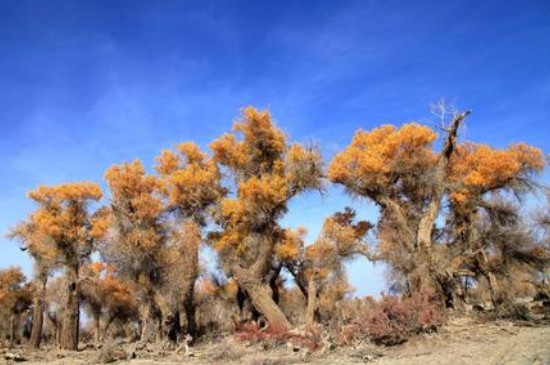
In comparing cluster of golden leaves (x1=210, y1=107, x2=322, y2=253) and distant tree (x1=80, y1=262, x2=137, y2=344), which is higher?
cluster of golden leaves (x1=210, y1=107, x2=322, y2=253)

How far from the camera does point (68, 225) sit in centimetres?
2591

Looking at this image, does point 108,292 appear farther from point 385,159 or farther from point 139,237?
point 385,159

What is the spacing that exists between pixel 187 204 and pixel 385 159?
11.0m

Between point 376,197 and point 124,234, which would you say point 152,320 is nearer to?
point 124,234

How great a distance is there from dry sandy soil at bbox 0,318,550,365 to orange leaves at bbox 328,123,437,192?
9388 millimetres

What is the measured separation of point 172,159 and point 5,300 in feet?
74.2

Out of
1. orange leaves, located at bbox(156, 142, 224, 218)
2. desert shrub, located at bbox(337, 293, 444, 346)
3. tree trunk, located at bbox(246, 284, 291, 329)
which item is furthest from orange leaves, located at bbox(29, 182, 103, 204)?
desert shrub, located at bbox(337, 293, 444, 346)

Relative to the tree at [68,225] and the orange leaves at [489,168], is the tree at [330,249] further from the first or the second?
the tree at [68,225]

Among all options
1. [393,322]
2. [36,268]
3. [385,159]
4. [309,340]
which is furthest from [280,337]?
[36,268]

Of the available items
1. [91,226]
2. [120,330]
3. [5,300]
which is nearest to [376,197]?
[91,226]

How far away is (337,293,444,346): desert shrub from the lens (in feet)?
45.7

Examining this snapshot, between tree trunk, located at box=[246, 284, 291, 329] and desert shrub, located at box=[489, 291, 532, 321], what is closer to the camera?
desert shrub, located at box=[489, 291, 532, 321]

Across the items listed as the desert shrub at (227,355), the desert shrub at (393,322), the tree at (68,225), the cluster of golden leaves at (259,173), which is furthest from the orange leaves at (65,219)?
the desert shrub at (393,322)

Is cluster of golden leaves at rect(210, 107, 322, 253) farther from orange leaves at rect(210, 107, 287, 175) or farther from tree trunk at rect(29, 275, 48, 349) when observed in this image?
tree trunk at rect(29, 275, 48, 349)
